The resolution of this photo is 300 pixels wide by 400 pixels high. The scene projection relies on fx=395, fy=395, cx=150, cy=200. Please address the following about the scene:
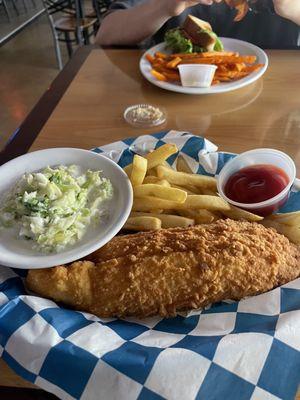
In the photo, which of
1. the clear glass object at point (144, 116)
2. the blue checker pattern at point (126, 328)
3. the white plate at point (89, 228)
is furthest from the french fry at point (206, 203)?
the clear glass object at point (144, 116)

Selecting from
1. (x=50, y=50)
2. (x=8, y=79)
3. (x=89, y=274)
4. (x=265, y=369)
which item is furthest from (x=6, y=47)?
(x=265, y=369)

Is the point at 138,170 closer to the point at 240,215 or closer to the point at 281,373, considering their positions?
the point at 240,215

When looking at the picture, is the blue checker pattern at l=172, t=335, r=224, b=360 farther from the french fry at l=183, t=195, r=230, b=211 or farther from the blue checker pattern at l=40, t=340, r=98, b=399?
the french fry at l=183, t=195, r=230, b=211

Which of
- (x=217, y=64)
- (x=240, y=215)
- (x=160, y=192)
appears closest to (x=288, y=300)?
(x=240, y=215)

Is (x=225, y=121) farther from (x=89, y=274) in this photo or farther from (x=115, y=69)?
(x=89, y=274)

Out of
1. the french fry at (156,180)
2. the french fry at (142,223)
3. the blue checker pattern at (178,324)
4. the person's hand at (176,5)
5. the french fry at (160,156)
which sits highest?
the person's hand at (176,5)

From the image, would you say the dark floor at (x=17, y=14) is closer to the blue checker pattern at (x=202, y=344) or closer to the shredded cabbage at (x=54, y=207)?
the shredded cabbage at (x=54, y=207)
